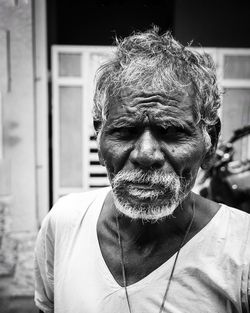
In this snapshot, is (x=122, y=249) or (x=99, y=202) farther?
(x=99, y=202)

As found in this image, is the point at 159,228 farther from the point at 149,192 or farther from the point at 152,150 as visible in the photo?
the point at 152,150

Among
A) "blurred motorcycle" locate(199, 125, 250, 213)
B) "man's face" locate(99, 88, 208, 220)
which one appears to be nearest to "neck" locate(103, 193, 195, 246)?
"man's face" locate(99, 88, 208, 220)

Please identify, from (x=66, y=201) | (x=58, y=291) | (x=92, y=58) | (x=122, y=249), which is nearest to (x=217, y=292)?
(x=122, y=249)

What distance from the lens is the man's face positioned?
1150 millimetres

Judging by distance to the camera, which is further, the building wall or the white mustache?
the building wall

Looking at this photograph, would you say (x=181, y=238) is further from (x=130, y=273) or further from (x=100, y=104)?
(x=100, y=104)

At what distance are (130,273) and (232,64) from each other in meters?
2.51

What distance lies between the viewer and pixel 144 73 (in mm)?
1176

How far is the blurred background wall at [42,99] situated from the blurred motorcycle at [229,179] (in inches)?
17.5

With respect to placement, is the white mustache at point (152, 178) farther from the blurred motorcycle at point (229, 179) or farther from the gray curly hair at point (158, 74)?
the blurred motorcycle at point (229, 179)

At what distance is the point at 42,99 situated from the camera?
3.10 m

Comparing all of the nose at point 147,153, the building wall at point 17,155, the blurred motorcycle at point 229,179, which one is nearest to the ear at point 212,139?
the nose at point 147,153

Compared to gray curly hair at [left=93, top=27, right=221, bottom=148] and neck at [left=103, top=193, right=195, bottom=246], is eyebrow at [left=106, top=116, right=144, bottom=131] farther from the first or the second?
neck at [left=103, top=193, right=195, bottom=246]

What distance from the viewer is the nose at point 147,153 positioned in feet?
3.71
